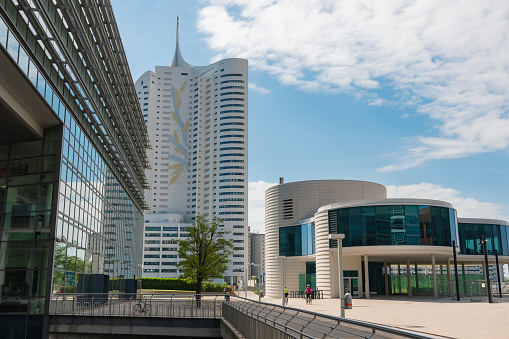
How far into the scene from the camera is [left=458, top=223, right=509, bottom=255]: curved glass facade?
63.5 m

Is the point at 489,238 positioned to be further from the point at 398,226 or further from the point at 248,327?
the point at 248,327

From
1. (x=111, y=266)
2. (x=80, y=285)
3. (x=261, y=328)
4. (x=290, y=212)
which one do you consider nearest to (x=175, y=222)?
(x=290, y=212)

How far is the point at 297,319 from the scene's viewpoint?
470 inches

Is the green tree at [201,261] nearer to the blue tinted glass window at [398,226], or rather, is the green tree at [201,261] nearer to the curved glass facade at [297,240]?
the blue tinted glass window at [398,226]

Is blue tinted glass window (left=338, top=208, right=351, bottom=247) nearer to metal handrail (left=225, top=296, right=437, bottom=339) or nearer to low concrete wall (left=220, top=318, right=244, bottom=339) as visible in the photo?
low concrete wall (left=220, top=318, right=244, bottom=339)

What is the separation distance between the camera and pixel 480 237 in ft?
A: 211

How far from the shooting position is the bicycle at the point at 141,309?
28.2 metres

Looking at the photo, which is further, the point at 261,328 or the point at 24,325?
the point at 24,325

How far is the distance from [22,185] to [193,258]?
63.5 ft

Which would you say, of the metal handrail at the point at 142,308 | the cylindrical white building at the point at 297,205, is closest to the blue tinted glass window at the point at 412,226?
the cylindrical white building at the point at 297,205

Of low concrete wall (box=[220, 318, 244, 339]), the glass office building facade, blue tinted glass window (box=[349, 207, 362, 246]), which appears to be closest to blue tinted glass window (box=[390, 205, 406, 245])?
blue tinted glass window (box=[349, 207, 362, 246])

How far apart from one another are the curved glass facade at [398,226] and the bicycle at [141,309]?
2636 centimetres

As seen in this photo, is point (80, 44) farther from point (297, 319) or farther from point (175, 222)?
point (175, 222)

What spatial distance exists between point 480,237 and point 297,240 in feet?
77.3
